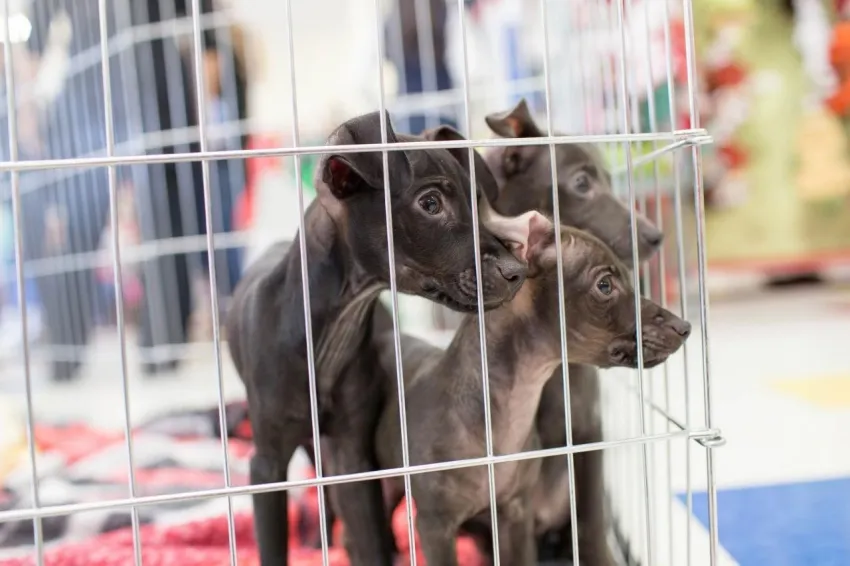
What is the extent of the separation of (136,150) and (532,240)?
1818mm

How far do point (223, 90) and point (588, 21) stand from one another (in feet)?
5.70

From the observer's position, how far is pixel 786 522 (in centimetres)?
108

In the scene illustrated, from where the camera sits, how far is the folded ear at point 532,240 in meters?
0.80

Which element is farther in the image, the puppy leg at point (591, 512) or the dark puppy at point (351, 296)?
the puppy leg at point (591, 512)

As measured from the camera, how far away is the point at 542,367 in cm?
85

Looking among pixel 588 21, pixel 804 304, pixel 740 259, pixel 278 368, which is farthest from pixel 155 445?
pixel 740 259

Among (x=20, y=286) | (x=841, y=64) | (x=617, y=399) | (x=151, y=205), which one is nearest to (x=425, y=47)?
(x=151, y=205)

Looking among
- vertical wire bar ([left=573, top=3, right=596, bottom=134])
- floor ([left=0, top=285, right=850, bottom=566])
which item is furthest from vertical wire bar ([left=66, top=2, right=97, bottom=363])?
vertical wire bar ([left=573, top=3, right=596, bottom=134])

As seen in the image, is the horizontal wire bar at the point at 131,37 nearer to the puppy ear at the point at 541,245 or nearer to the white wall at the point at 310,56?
the white wall at the point at 310,56

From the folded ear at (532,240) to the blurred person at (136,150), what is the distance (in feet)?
5.68

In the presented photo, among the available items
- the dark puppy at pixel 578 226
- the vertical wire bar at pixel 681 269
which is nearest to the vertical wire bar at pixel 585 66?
the dark puppy at pixel 578 226

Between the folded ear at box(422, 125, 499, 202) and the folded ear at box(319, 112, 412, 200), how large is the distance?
87mm

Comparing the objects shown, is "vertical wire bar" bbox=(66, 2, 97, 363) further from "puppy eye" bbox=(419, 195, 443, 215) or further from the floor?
"puppy eye" bbox=(419, 195, 443, 215)

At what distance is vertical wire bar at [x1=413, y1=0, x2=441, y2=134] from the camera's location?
2.59 meters
